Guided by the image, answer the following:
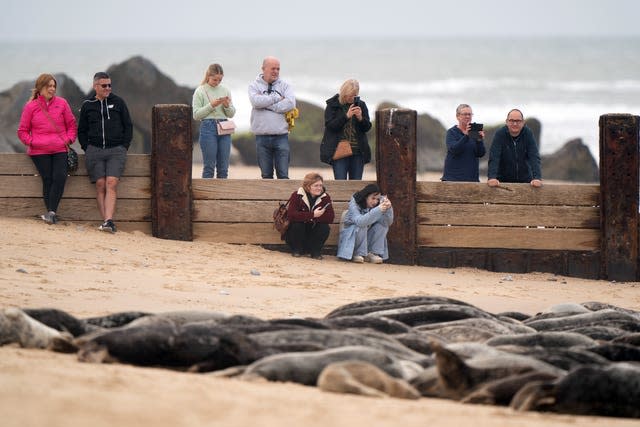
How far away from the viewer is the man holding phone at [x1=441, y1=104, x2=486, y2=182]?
46.8 feet

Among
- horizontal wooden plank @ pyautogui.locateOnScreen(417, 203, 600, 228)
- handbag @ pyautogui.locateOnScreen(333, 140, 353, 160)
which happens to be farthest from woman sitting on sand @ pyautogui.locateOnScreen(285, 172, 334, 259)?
horizontal wooden plank @ pyautogui.locateOnScreen(417, 203, 600, 228)

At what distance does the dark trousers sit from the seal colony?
4.73m

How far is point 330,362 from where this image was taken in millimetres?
7309

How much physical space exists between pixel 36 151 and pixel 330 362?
24.2 feet

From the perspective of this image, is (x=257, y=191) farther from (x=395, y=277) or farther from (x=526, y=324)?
(x=526, y=324)

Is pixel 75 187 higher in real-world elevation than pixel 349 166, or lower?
lower

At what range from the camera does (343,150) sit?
47.2 feet

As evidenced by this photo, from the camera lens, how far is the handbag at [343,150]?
14.4 metres

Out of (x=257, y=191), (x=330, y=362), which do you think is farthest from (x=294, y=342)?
(x=257, y=191)

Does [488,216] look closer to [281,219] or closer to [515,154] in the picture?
[515,154]

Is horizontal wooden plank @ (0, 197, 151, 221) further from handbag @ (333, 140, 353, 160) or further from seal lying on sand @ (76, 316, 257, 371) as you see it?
seal lying on sand @ (76, 316, 257, 371)

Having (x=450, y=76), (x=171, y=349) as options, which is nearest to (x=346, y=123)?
(x=171, y=349)

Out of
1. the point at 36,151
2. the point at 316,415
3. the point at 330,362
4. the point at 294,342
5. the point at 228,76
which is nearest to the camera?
the point at 316,415

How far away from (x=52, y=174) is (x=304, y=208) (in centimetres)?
274
